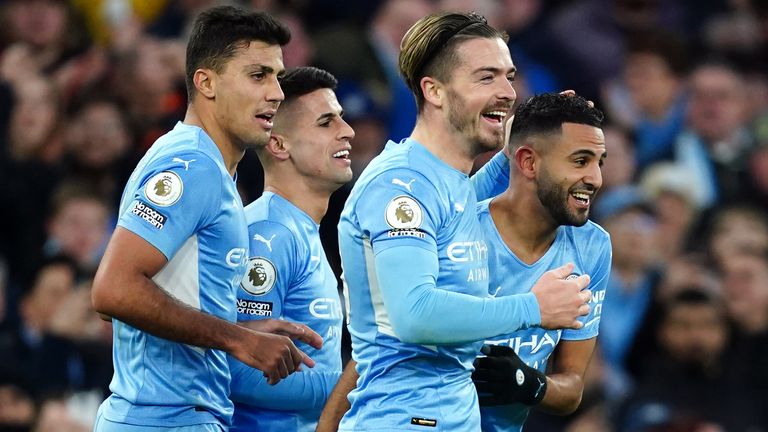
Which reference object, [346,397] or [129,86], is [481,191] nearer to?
[346,397]

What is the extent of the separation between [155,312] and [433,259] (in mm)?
937

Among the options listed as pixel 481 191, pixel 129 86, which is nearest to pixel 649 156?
pixel 129 86

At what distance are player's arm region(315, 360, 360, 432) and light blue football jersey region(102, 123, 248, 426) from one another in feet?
1.68

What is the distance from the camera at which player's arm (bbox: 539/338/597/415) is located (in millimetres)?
5332

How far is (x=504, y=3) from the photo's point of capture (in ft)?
35.9

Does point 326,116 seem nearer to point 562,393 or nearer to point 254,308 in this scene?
point 254,308

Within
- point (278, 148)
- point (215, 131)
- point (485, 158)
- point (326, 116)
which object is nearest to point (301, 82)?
point (326, 116)

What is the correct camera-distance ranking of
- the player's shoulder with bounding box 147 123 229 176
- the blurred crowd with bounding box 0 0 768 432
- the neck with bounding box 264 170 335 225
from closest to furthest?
the player's shoulder with bounding box 147 123 229 176 → the neck with bounding box 264 170 335 225 → the blurred crowd with bounding box 0 0 768 432

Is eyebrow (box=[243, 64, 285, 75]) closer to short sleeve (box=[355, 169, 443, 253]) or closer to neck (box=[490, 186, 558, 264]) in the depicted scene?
short sleeve (box=[355, 169, 443, 253])

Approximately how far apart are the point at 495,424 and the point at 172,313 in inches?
57.1

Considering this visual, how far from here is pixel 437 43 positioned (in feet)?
15.9

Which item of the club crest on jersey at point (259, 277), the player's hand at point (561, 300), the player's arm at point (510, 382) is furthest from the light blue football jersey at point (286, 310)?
the player's hand at point (561, 300)

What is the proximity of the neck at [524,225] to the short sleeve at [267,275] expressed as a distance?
853 millimetres

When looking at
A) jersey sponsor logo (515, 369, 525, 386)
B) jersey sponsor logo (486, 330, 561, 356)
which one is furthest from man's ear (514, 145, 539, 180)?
jersey sponsor logo (515, 369, 525, 386)
